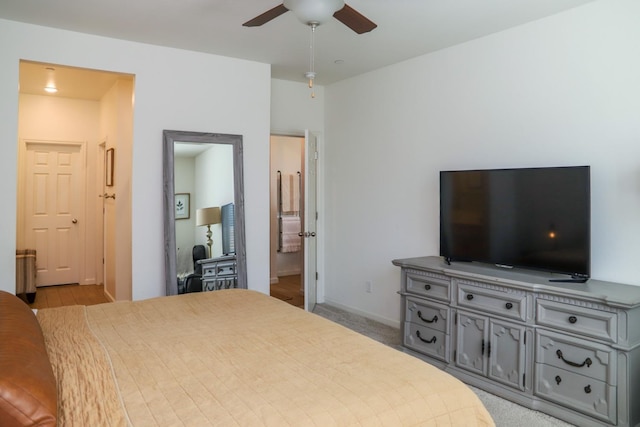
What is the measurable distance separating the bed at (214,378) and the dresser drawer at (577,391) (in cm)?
137

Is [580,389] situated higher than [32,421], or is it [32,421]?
[32,421]

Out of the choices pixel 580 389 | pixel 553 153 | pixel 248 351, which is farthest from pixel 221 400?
pixel 553 153

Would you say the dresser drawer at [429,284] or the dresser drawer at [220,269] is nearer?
the dresser drawer at [429,284]

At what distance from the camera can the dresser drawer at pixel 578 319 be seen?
2469 millimetres

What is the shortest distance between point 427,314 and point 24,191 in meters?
5.62

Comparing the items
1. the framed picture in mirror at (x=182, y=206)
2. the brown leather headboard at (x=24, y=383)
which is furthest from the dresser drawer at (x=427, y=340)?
the brown leather headboard at (x=24, y=383)

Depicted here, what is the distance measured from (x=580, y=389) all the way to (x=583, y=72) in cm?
203

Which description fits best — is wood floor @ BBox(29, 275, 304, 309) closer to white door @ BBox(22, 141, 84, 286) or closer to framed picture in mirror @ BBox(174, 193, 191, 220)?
white door @ BBox(22, 141, 84, 286)

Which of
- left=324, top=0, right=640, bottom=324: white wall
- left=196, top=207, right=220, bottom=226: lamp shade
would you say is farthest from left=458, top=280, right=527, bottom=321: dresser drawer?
left=196, top=207, right=220, bottom=226: lamp shade

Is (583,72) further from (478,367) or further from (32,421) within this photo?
(32,421)

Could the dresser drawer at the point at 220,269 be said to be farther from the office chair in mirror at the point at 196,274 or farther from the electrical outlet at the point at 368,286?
the electrical outlet at the point at 368,286

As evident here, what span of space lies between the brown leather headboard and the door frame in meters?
5.15

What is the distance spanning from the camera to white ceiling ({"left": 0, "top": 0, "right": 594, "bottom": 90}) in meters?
3.07

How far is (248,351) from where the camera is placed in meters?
1.80
